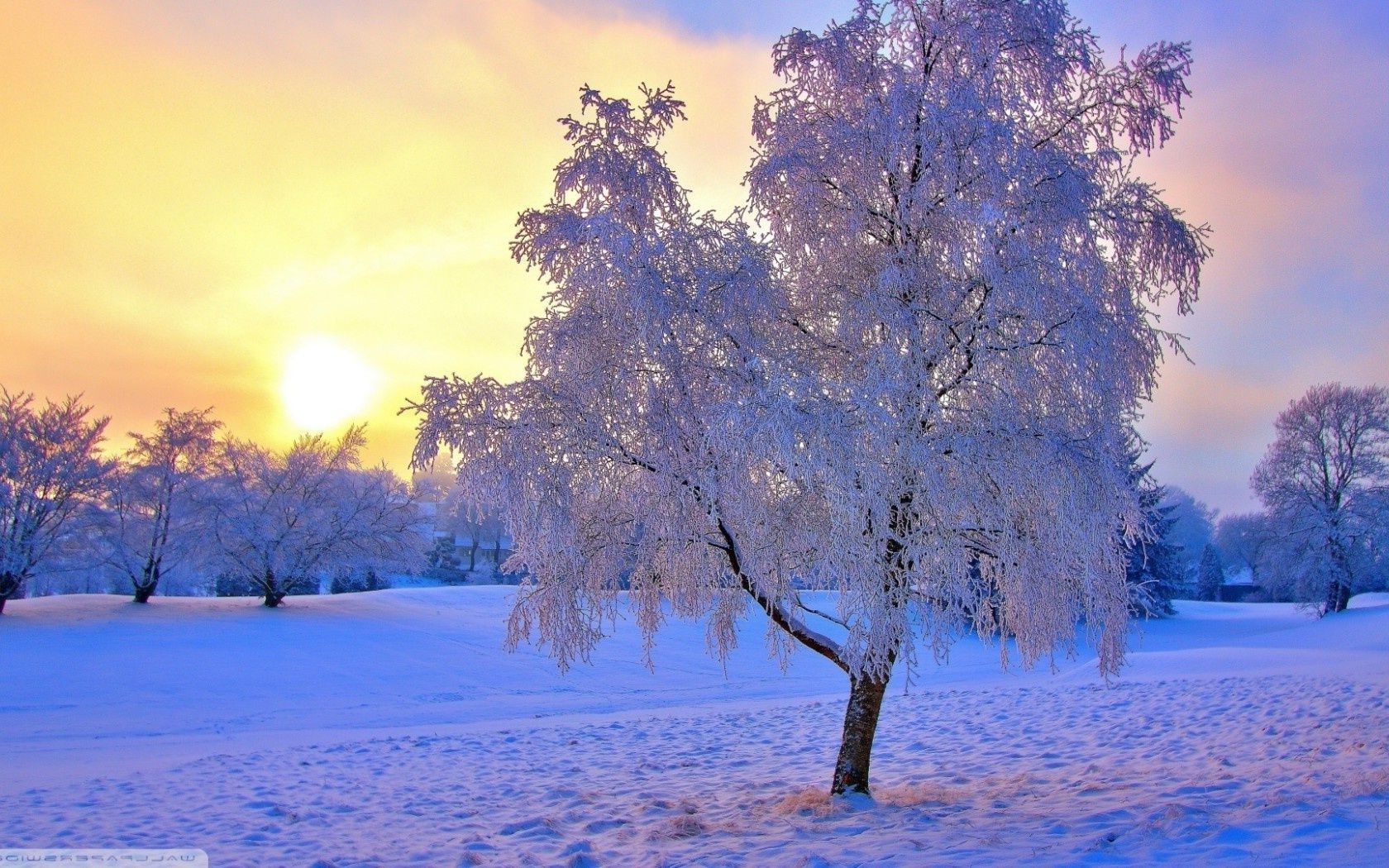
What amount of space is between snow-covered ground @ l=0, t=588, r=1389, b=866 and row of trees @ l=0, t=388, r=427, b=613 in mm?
2033

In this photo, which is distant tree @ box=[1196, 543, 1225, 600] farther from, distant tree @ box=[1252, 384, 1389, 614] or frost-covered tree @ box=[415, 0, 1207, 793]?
frost-covered tree @ box=[415, 0, 1207, 793]

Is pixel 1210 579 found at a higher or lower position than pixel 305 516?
lower

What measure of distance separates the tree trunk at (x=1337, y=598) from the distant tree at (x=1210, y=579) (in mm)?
19802

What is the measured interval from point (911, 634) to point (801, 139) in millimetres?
4357

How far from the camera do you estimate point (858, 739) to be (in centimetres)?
740

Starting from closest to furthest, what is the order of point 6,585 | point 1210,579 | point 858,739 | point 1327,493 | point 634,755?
point 858,739
point 634,755
point 6,585
point 1327,493
point 1210,579

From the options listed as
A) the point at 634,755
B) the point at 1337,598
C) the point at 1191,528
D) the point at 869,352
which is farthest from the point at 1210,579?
the point at 869,352

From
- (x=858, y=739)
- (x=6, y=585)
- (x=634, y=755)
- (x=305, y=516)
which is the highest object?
(x=305, y=516)

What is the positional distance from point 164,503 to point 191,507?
37.8 inches

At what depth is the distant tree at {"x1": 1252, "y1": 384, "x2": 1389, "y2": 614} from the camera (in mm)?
28734

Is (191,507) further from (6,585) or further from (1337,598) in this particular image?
(1337,598)

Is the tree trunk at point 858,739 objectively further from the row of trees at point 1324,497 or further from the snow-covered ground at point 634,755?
the row of trees at point 1324,497

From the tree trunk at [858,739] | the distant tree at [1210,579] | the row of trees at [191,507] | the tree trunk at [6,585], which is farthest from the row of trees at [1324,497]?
the tree trunk at [6,585]

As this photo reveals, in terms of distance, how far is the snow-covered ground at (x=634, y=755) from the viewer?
5.85m
